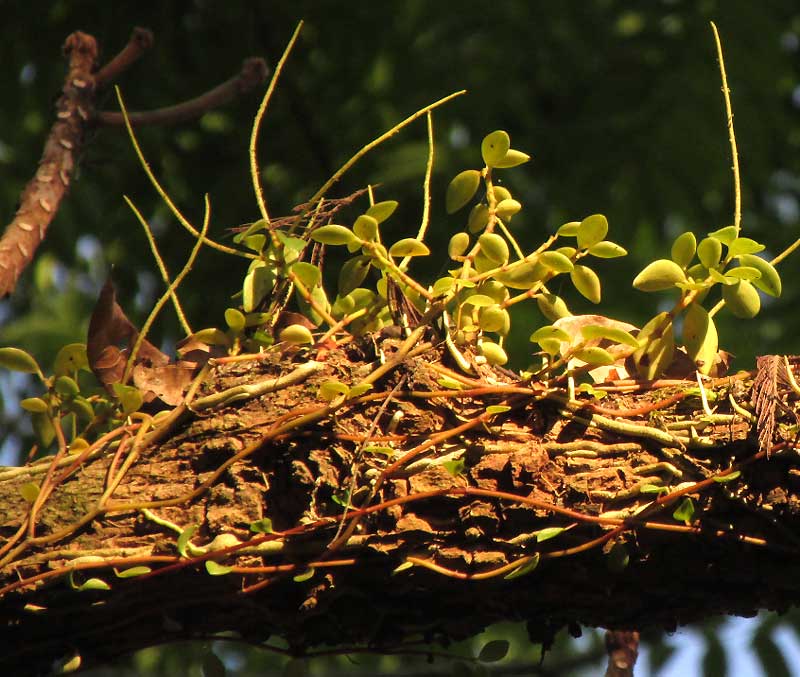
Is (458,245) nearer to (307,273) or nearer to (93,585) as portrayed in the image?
(307,273)

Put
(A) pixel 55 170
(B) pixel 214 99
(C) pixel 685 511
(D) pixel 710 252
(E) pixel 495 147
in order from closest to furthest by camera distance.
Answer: (C) pixel 685 511
(D) pixel 710 252
(E) pixel 495 147
(A) pixel 55 170
(B) pixel 214 99

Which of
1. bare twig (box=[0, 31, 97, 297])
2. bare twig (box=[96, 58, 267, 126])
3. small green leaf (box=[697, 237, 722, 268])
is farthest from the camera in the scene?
bare twig (box=[96, 58, 267, 126])

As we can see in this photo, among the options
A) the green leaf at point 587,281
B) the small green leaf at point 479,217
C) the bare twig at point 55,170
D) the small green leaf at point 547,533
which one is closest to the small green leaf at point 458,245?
the small green leaf at point 479,217

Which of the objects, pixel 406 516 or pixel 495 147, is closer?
pixel 406 516

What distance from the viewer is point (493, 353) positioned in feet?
3.69

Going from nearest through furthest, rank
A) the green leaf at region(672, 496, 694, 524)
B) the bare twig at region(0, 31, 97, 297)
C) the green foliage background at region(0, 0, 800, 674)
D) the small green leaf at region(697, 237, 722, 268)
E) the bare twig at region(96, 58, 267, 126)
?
1. the green leaf at region(672, 496, 694, 524)
2. the small green leaf at region(697, 237, 722, 268)
3. the bare twig at region(0, 31, 97, 297)
4. the bare twig at region(96, 58, 267, 126)
5. the green foliage background at region(0, 0, 800, 674)

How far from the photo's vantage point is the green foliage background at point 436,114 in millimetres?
2826

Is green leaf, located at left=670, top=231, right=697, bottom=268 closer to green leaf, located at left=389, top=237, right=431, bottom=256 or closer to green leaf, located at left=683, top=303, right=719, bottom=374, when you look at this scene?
green leaf, located at left=683, top=303, right=719, bottom=374

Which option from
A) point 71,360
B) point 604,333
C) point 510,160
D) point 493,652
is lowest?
point 493,652

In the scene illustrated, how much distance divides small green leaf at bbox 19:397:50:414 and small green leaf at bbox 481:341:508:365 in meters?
0.55

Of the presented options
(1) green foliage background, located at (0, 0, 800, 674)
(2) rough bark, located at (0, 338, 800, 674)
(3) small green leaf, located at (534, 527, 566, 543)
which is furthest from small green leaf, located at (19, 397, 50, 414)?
(1) green foliage background, located at (0, 0, 800, 674)

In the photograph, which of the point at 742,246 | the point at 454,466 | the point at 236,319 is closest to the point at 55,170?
the point at 236,319

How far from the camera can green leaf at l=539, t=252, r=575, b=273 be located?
1.11 m

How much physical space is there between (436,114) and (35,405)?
187 cm
